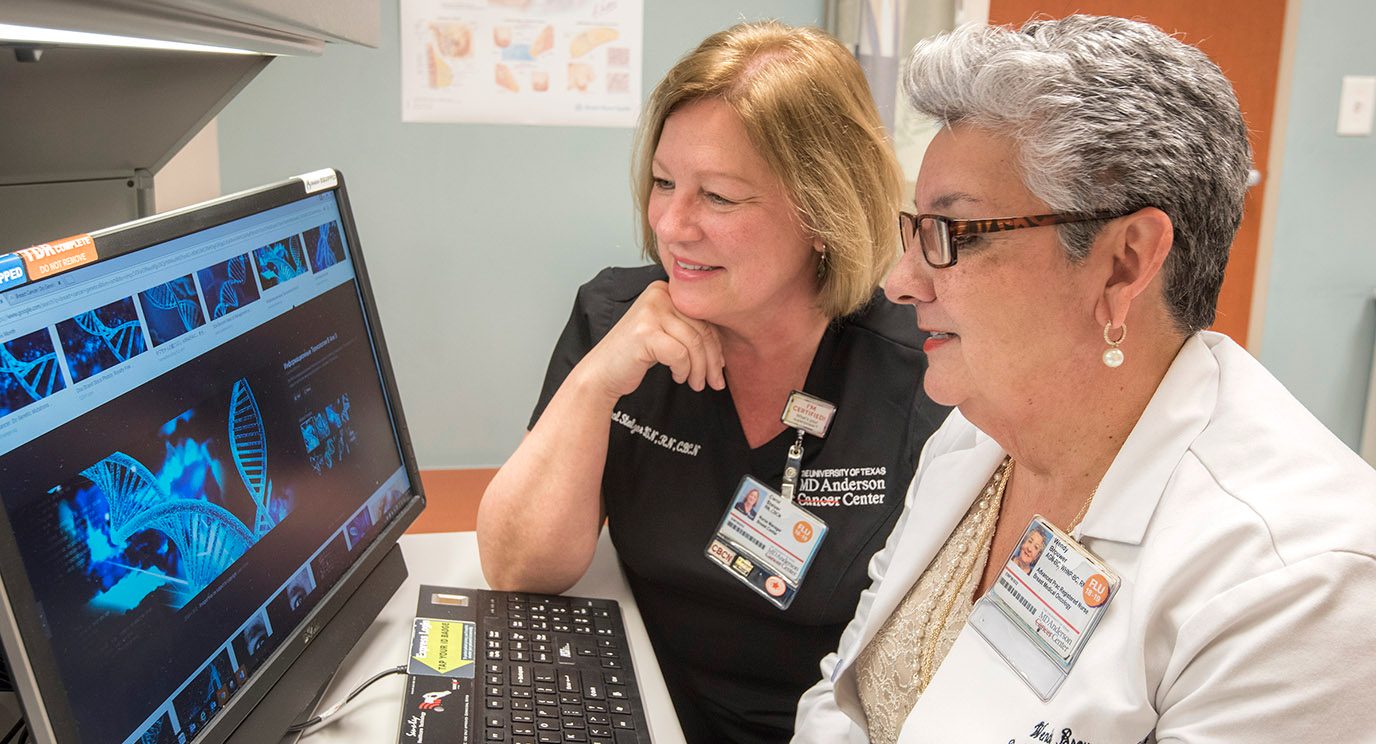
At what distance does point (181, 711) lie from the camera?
0.85 m

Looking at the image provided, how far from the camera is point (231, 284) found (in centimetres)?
99

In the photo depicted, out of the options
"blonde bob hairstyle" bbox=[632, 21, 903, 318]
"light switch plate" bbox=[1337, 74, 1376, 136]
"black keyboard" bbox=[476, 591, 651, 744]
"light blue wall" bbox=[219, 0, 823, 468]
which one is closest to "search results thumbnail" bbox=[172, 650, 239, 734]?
"black keyboard" bbox=[476, 591, 651, 744]

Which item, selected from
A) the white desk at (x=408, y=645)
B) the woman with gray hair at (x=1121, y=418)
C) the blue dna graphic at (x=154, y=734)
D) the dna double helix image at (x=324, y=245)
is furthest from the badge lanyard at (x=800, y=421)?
the blue dna graphic at (x=154, y=734)

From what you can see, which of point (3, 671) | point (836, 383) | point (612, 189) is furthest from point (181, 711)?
point (612, 189)

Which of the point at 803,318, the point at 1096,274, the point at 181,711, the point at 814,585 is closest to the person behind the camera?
the point at 181,711

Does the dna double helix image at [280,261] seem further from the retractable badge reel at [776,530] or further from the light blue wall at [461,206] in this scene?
the light blue wall at [461,206]

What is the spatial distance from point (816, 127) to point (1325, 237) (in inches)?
115

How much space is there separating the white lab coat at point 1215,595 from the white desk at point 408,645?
0.94 feet

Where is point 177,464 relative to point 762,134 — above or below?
below

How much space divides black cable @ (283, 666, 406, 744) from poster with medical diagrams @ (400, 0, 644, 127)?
232 cm

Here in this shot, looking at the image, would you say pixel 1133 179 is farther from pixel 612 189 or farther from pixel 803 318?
pixel 612 189

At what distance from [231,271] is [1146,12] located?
3.33 metres

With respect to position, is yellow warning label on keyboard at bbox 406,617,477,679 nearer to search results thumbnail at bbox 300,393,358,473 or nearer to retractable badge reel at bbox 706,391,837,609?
search results thumbnail at bbox 300,393,358,473

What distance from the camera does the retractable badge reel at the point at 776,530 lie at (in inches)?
56.9
